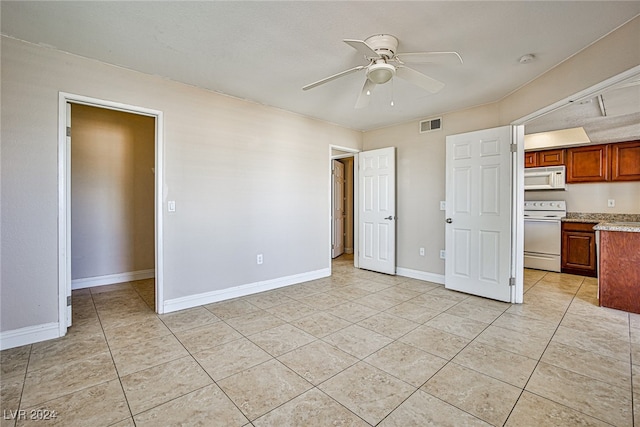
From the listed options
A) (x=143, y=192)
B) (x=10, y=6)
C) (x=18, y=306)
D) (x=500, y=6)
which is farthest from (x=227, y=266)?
(x=500, y=6)

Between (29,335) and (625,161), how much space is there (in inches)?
305

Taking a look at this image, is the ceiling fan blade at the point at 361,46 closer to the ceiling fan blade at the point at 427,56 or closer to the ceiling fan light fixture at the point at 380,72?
the ceiling fan light fixture at the point at 380,72

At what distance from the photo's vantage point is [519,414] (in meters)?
1.56

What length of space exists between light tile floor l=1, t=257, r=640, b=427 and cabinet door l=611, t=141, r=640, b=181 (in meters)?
2.52

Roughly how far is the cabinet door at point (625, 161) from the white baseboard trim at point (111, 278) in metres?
7.39

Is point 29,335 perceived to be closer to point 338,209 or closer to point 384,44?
point 384,44

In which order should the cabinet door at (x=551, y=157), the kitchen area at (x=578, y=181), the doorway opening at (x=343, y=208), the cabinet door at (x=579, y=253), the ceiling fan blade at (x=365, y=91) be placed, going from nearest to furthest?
the ceiling fan blade at (x=365, y=91)
the kitchen area at (x=578, y=181)
the cabinet door at (x=579, y=253)
the cabinet door at (x=551, y=157)
the doorway opening at (x=343, y=208)

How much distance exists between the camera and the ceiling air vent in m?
4.12

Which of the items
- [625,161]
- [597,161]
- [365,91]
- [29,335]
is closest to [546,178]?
[597,161]

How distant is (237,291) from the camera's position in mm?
3553

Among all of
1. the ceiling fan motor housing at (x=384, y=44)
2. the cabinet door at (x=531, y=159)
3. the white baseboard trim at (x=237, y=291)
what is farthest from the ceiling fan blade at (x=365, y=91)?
the cabinet door at (x=531, y=159)

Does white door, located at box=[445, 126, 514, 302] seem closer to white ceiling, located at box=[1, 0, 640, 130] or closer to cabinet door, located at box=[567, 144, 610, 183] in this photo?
white ceiling, located at box=[1, 0, 640, 130]

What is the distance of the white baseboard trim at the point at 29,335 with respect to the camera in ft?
7.41

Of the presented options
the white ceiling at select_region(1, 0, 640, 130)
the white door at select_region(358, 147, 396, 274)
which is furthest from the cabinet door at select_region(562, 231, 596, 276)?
the white ceiling at select_region(1, 0, 640, 130)
